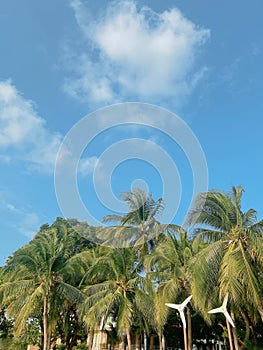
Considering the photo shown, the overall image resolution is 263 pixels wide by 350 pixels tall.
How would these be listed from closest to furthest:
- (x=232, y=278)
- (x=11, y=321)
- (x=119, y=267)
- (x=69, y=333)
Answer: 1. (x=232, y=278)
2. (x=119, y=267)
3. (x=69, y=333)
4. (x=11, y=321)

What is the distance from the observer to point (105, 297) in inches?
736

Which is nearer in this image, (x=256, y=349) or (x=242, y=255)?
(x=242, y=255)

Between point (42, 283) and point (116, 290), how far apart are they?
4.21 meters

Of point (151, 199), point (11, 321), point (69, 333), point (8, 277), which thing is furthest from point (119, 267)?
point (11, 321)

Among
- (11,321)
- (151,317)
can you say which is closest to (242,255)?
(151,317)

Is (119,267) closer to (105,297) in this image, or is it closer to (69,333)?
(105,297)

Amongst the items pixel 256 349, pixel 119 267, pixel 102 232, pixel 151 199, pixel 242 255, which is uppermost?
pixel 151 199

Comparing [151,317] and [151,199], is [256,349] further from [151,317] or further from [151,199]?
[151,199]

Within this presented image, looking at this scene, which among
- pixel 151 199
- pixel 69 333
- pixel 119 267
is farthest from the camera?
A: pixel 69 333

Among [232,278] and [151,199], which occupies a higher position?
[151,199]

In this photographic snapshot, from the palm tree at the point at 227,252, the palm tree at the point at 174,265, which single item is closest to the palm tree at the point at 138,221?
the palm tree at the point at 174,265

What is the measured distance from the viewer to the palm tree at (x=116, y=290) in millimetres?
18172

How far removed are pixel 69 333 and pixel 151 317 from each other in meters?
9.97

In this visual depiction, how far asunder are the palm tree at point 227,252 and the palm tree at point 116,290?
4496 millimetres
